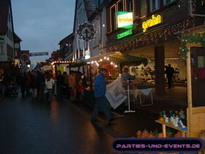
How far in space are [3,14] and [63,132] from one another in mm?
43265

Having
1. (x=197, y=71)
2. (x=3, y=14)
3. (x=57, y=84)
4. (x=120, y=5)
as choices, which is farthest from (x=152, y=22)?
(x=3, y=14)

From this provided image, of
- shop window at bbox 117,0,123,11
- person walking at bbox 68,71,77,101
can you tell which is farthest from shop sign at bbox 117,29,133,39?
person walking at bbox 68,71,77,101

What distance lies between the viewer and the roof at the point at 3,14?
46.5 m

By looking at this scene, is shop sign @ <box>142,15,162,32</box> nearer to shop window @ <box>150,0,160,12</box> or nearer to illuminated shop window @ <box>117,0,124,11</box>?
shop window @ <box>150,0,160,12</box>

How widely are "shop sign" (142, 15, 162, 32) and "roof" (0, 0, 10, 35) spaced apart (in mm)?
33418

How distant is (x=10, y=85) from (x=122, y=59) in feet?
40.4

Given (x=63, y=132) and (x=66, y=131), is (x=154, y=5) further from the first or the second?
(x=63, y=132)

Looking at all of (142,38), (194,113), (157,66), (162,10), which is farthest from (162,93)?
(194,113)

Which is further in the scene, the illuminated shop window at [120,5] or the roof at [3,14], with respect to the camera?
the roof at [3,14]

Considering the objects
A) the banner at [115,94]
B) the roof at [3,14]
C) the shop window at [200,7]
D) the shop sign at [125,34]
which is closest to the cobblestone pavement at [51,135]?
the banner at [115,94]

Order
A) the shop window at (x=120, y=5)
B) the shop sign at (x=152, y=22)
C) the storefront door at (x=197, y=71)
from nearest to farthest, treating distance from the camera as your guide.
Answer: the storefront door at (x=197, y=71), the shop sign at (x=152, y=22), the shop window at (x=120, y=5)

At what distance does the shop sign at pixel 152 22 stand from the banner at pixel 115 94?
149 inches

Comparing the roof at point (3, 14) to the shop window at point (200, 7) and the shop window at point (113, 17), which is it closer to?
the shop window at point (113, 17)

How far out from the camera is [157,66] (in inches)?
683
